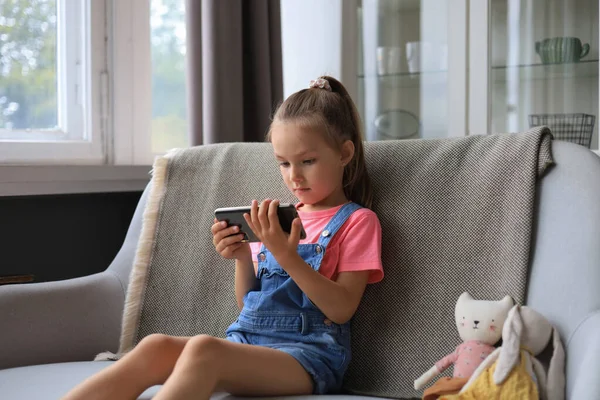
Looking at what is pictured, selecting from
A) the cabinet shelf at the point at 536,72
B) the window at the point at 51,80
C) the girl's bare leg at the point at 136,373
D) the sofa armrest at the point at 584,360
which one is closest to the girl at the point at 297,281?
the girl's bare leg at the point at 136,373

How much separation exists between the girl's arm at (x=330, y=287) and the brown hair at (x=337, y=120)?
0.18m

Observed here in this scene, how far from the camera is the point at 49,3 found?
2307 mm

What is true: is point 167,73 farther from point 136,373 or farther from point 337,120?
point 136,373

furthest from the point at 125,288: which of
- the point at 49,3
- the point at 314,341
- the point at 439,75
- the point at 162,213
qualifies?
the point at 439,75

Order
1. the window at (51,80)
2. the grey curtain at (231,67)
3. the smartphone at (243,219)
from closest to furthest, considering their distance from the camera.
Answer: the smartphone at (243,219)
the window at (51,80)
the grey curtain at (231,67)

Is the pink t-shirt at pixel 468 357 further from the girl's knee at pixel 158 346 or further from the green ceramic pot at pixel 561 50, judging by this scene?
the green ceramic pot at pixel 561 50

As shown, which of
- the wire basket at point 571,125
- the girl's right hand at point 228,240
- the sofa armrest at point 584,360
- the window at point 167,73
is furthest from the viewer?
the wire basket at point 571,125

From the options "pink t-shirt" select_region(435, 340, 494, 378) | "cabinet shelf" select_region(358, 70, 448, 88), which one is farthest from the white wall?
"pink t-shirt" select_region(435, 340, 494, 378)

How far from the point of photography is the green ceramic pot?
2744 mm

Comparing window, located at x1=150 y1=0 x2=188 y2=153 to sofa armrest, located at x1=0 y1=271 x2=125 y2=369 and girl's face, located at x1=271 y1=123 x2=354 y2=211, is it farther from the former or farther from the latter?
girl's face, located at x1=271 y1=123 x2=354 y2=211

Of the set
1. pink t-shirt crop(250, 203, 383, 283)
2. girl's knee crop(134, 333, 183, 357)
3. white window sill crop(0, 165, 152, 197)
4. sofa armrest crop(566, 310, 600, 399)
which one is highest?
white window sill crop(0, 165, 152, 197)

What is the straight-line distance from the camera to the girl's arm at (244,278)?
162 cm

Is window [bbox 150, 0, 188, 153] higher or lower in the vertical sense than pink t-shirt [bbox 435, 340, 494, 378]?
higher

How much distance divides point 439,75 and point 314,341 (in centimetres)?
168
